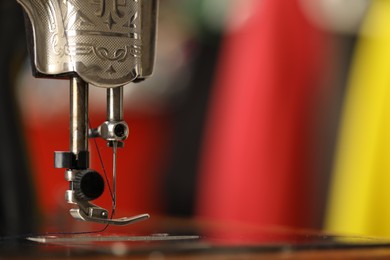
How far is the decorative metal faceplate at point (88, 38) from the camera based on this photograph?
0.84m

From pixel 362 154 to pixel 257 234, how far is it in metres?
0.89

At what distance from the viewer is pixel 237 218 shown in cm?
189

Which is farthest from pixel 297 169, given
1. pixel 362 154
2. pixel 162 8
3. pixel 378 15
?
pixel 162 8

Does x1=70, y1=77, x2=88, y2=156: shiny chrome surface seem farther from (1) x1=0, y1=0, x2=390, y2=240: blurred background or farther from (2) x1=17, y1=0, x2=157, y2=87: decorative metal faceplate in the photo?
(1) x1=0, y1=0, x2=390, y2=240: blurred background

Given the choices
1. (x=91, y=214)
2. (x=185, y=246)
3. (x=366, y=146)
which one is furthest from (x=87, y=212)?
(x=366, y=146)

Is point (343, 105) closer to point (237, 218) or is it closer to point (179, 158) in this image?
point (237, 218)

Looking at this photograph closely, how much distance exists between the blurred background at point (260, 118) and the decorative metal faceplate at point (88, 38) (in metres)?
0.66

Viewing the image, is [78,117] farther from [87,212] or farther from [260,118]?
[260,118]

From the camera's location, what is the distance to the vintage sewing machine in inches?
33.0

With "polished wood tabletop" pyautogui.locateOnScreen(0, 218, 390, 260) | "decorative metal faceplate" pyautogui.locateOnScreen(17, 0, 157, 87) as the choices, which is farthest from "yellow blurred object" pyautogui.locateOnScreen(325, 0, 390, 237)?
"decorative metal faceplate" pyautogui.locateOnScreen(17, 0, 157, 87)

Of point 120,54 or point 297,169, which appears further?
point 297,169

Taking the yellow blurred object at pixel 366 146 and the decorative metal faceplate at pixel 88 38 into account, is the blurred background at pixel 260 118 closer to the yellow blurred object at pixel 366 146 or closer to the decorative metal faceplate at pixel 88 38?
the yellow blurred object at pixel 366 146

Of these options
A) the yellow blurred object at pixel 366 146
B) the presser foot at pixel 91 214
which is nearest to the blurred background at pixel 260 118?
the yellow blurred object at pixel 366 146

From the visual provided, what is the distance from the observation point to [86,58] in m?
0.84
